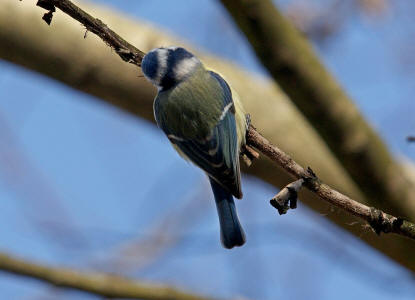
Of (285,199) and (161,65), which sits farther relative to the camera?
(161,65)

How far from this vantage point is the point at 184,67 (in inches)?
88.1

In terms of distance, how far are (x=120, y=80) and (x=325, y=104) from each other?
0.97 meters

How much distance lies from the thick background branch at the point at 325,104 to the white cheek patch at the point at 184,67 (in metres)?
0.52

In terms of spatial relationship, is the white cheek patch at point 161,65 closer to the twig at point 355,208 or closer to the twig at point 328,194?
the twig at point 328,194

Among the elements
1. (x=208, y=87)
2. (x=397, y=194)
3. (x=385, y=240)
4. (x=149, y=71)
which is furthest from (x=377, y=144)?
(x=149, y=71)

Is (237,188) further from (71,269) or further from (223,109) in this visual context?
(71,269)

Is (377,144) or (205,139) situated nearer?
(205,139)

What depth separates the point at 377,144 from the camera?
292 cm

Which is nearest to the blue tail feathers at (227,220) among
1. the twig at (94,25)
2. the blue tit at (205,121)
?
the blue tit at (205,121)

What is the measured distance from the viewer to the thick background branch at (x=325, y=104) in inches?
108

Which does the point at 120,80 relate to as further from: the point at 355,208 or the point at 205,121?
the point at 355,208

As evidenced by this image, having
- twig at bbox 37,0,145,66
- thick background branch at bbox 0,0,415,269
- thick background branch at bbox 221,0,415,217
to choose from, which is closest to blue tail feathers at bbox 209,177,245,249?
twig at bbox 37,0,145,66

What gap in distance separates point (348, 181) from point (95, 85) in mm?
1279

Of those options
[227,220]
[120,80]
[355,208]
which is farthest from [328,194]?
[120,80]
